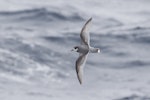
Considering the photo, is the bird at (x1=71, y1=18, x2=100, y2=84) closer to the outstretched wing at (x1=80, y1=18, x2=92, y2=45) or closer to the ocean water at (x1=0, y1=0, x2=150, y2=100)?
the outstretched wing at (x1=80, y1=18, x2=92, y2=45)

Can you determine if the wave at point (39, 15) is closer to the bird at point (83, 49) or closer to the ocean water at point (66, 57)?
the ocean water at point (66, 57)

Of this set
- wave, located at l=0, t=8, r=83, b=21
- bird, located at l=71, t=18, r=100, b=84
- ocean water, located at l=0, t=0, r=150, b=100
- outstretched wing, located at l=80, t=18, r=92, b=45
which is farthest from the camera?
wave, located at l=0, t=8, r=83, b=21

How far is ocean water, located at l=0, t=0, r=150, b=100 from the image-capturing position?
1099 inches

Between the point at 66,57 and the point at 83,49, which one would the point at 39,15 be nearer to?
the point at 66,57

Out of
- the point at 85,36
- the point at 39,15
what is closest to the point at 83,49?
the point at 85,36

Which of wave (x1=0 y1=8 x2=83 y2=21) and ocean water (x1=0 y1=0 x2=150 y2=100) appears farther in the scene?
wave (x1=0 y1=8 x2=83 y2=21)

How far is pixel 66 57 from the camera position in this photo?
96.6 ft

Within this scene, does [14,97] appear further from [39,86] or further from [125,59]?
[125,59]

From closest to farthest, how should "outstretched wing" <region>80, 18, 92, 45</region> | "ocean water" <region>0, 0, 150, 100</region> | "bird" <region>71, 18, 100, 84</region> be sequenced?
1. "bird" <region>71, 18, 100, 84</region>
2. "outstretched wing" <region>80, 18, 92, 45</region>
3. "ocean water" <region>0, 0, 150, 100</region>

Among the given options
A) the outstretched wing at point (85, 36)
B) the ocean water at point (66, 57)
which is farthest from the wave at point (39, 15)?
the outstretched wing at point (85, 36)

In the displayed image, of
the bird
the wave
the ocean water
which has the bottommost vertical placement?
the wave

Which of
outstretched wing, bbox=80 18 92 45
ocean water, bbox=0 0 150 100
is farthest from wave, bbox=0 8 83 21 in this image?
outstretched wing, bbox=80 18 92 45

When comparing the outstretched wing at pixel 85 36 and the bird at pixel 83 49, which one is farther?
the outstretched wing at pixel 85 36

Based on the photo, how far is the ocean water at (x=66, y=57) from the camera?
27906 mm
